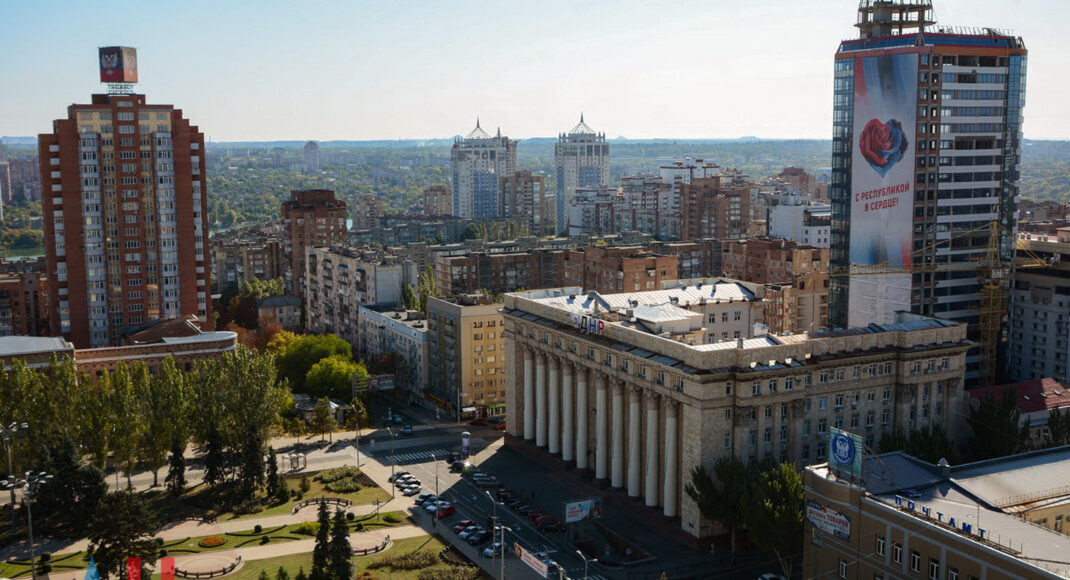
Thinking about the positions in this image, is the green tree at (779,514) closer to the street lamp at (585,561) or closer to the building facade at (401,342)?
the street lamp at (585,561)

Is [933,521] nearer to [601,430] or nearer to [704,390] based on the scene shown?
[704,390]

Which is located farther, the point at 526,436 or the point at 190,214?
the point at 190,214

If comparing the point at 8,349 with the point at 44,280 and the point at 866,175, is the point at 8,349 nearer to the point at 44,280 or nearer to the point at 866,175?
the point at 44,280

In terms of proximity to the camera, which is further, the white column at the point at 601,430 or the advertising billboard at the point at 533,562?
the white column at the point at 601,430

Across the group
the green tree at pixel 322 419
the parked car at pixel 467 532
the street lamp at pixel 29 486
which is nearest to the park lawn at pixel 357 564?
the parked car at pixel 467 532

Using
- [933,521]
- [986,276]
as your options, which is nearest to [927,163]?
[986,276]

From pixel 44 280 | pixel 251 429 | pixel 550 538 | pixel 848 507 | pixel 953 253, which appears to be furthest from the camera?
pixel 44 280

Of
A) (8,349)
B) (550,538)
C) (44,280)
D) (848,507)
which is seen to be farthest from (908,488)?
(44,280)
